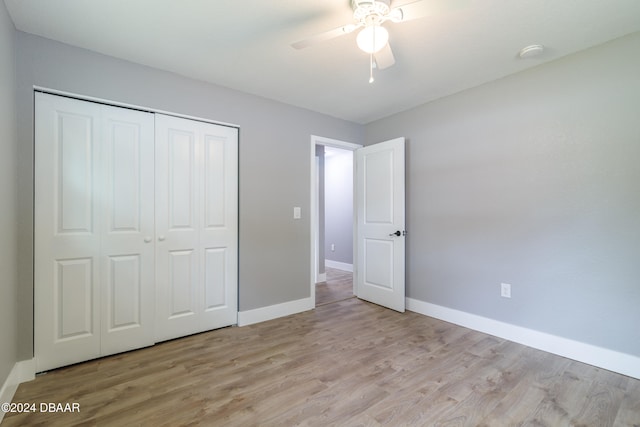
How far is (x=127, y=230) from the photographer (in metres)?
2.36

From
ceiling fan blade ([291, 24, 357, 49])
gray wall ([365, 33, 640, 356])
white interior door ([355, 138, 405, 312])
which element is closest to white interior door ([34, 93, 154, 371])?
ceiling fan blade ([291, 24, 357, 49])

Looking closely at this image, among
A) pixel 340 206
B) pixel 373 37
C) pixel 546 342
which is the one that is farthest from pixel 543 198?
pixel 340 206

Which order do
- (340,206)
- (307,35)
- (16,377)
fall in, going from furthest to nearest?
(340,206), (307,35), (16,377)

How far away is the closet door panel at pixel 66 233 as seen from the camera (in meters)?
2.04

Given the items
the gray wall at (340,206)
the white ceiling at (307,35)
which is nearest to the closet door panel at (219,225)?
the white ceiling at (307,35)

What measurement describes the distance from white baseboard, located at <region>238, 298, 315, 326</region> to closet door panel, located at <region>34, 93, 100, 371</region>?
1.21 metres

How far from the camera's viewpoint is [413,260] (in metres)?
3.40

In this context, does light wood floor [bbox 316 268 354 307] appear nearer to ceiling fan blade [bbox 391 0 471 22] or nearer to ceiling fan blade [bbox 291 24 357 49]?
ceiling fan blade [bbox 291 24 357 49]

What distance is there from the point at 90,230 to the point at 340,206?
4535 mm

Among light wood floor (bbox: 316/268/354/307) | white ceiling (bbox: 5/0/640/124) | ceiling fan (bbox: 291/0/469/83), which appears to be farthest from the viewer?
light wood floor (bbox: 316/268/354/307)

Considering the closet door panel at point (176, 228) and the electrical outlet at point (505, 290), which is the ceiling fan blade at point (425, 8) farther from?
the electrical outlet at point (505, 290)

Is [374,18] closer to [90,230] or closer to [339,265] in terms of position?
[90,230]

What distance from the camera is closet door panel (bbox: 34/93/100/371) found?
204 centimetres

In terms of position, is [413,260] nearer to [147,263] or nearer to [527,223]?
[527,223]
